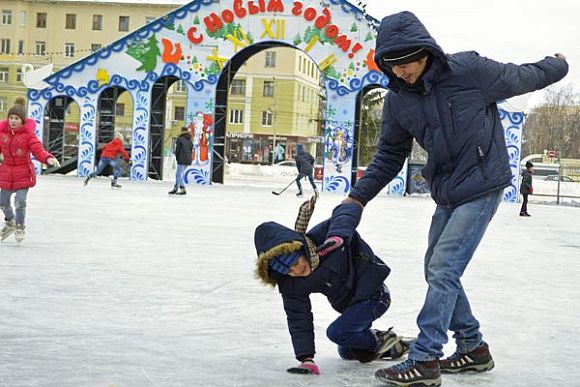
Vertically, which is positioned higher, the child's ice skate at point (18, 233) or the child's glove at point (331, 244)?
the child's glove at point (331, 244)

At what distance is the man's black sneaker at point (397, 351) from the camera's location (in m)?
4.97

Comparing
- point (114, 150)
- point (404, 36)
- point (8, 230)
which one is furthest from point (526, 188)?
point (404, 36)

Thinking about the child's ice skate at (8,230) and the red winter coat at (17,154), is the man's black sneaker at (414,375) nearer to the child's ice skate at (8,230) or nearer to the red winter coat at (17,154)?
the red winter coat at (17,154)

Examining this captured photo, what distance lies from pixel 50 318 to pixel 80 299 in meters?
0.75

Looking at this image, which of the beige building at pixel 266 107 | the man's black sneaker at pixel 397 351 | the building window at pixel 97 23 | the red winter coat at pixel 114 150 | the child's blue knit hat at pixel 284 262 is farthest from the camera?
the beige building at pixel 266 107

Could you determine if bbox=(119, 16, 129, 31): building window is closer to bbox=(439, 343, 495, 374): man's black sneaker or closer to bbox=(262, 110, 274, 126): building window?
bbox=(262, 110, 274, 126): building window

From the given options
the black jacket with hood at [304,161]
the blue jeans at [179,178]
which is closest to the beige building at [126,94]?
the black jacket with hood at [304,161]

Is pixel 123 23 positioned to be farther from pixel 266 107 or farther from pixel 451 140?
pixel 451 140

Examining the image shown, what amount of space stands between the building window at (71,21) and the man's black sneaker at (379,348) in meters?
71.8

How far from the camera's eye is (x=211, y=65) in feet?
97.1

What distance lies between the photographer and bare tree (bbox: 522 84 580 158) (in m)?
88.1

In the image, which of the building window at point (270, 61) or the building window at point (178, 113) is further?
the building window at point (270, 61)

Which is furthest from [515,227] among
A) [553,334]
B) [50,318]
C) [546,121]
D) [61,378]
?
[546,121]

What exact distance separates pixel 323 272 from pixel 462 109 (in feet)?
3.33
